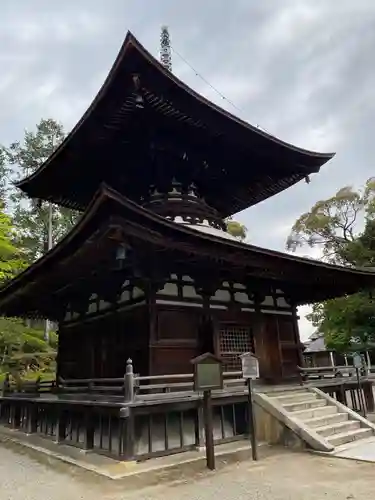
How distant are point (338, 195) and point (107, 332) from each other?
21.5 m

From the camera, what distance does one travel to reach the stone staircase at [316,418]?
7.39 m

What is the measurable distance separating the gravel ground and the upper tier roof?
275 inches

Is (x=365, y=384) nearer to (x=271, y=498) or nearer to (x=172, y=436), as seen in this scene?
(x=172, y=436)

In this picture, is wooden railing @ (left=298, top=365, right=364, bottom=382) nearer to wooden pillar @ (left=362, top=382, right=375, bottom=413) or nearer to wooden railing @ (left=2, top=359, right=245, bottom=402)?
wooden pillar @ (left=362, top=382, right=375, bottom=413)

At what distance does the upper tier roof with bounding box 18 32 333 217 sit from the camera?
8297 millimetres

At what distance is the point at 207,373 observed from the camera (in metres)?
6.50

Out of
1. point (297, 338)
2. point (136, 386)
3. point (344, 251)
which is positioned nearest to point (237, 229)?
point (344, 251)

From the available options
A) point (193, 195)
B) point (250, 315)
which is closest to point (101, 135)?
point (193, 195)

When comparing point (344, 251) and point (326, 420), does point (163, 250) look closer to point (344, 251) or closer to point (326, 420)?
point (326, 420)

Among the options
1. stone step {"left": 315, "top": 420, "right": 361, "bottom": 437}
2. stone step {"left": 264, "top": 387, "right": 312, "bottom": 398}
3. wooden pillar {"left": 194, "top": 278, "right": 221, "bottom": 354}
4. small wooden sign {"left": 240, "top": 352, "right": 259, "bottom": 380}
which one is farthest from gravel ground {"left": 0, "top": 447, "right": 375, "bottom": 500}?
wooden pillar {"left": 194, "top": 278, "right": 221, "bottom": 354}

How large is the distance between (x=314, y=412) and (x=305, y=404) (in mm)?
271

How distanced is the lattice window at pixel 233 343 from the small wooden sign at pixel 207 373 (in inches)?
107

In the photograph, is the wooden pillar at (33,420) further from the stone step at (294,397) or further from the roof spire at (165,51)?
the roof spire at (165,51)

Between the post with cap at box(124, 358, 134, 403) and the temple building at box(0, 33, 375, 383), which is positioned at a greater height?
the temple building at box(0, 33, 375, 383)
